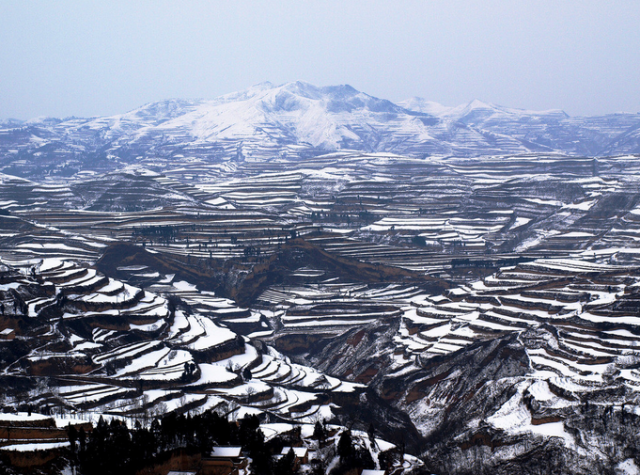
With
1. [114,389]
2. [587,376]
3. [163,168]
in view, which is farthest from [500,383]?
[163,168]

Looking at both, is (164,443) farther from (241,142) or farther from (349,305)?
(241,142)

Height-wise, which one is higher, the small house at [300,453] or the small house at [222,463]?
the small house at [222,463]

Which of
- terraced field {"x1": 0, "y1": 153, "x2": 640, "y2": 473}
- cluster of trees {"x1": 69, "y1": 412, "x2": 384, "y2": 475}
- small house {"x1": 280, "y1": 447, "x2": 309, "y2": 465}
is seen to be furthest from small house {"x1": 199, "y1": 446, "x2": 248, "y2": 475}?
terraced field {"x1": 0, "y1": 153, "x2": 640, "y2": 473}

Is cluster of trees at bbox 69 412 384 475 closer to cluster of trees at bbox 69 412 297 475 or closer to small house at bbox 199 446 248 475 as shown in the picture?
cluster of trees at bbox 69 412 297 475

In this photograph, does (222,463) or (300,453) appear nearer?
(222,463)

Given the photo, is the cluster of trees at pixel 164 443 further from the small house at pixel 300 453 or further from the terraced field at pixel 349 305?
the terraced field at pixel 349 305

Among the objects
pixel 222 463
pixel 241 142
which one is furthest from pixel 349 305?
pixel 241 142

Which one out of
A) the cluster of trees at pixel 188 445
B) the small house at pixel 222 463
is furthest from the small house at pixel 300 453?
the small house at pixel 222 463

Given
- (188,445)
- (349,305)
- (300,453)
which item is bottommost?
(349,305)

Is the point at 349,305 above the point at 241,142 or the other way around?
the other way around
